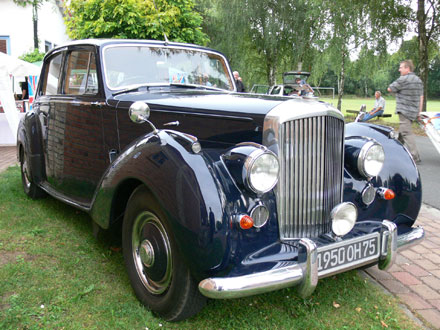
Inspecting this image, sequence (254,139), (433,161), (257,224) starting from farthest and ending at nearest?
1. (433,161)
2. (254,139)
3. (257,224)

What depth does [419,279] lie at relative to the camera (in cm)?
308

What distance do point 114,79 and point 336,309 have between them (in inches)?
97.2

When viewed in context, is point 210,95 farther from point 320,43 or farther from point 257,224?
point 320,43

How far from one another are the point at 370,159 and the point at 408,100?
213 inches

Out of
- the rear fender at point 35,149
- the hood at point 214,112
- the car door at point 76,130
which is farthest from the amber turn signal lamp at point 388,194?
the rear fender at point 35,149

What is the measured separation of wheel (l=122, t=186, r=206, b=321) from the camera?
227cm

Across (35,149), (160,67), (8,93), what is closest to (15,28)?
(8,93)

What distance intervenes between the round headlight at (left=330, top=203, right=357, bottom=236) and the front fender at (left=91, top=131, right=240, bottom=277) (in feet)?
2.11

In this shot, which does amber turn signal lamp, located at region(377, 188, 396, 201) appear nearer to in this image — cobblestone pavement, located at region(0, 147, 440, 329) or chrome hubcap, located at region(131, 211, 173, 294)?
cobblestone pavement, located at region(0, 147, 440, 329)

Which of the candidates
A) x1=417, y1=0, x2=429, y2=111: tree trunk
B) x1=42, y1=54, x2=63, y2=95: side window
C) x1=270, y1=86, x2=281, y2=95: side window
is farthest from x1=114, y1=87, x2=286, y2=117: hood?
x1=417, y1=0, x2=429, y2=111: tree trunk

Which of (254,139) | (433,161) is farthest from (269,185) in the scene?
(433,161)

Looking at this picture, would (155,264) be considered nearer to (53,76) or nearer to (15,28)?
(53,76)

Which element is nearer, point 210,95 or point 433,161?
point 210,95

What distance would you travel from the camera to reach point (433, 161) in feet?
25.8
